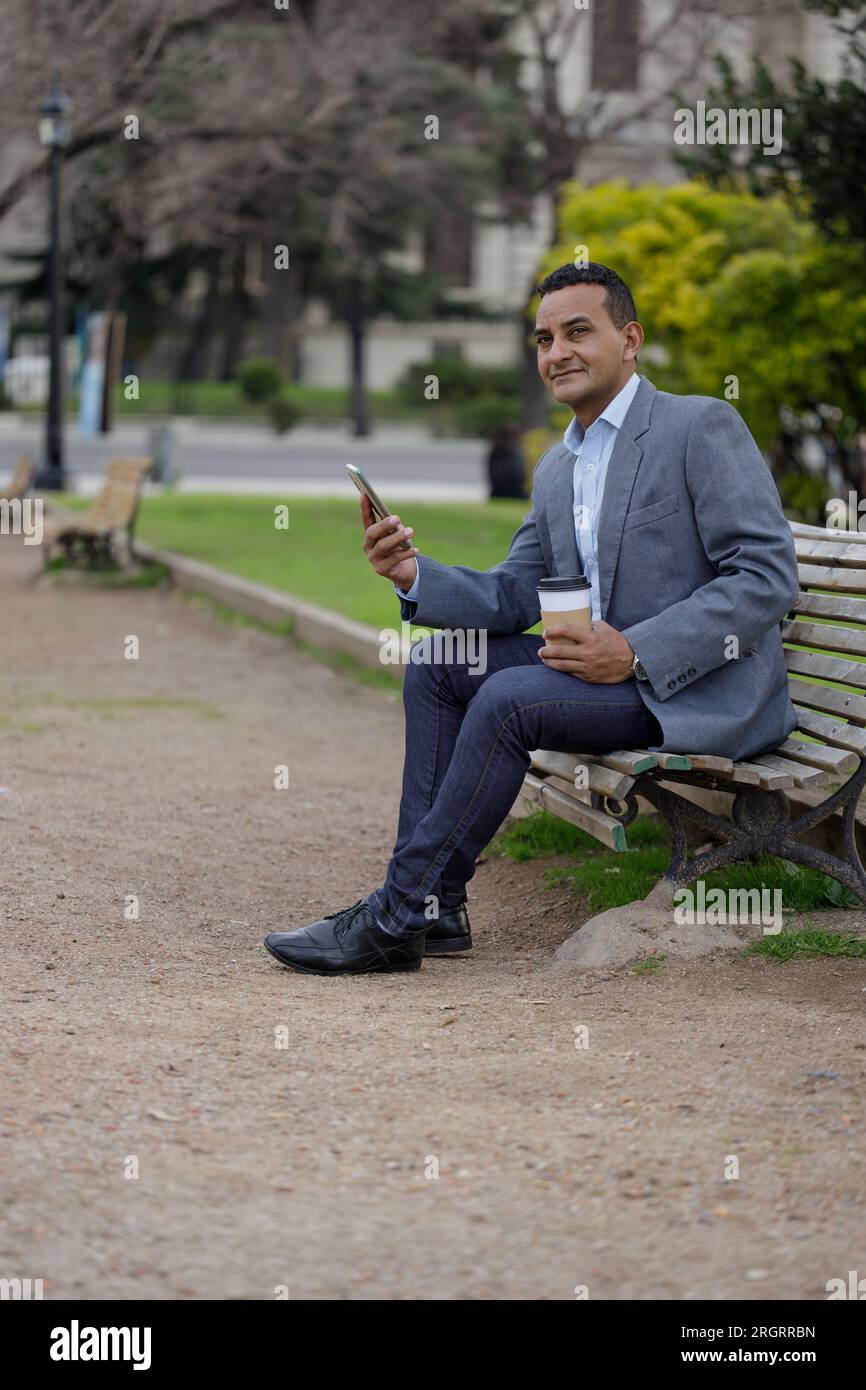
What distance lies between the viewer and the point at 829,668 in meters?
4.65

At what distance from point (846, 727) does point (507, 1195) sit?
1.81m

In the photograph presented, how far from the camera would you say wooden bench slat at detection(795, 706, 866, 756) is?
14.4ft

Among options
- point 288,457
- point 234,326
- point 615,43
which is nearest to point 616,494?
point 288,457

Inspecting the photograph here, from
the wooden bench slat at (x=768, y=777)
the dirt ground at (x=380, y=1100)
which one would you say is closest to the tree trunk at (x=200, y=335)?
the dirt ground at (x=380, y=1100)

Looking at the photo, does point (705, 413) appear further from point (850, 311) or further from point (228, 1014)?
point (850, 311)

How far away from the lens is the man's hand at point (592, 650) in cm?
426

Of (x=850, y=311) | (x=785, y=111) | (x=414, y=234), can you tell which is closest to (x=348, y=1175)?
(x=785, y=111)

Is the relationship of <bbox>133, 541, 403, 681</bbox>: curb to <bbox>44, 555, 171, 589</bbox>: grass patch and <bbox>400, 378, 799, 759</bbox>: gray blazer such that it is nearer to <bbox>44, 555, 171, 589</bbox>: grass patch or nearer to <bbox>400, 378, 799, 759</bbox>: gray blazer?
<bbox>44, 555, 171, 589</bbox>: grass patch

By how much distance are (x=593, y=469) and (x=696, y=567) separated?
1.26 feet

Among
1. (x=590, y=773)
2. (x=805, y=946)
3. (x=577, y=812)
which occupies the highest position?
(x=590, y=773)

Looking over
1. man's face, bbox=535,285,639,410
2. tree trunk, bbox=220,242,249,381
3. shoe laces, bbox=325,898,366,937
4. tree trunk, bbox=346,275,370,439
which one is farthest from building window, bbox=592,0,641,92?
shoe laces, bbox=325,898,366,937

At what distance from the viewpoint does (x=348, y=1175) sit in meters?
3.16

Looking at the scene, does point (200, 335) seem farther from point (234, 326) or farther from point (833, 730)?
point (833, 730)

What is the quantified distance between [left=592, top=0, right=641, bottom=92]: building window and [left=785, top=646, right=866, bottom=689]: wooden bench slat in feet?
83.9
